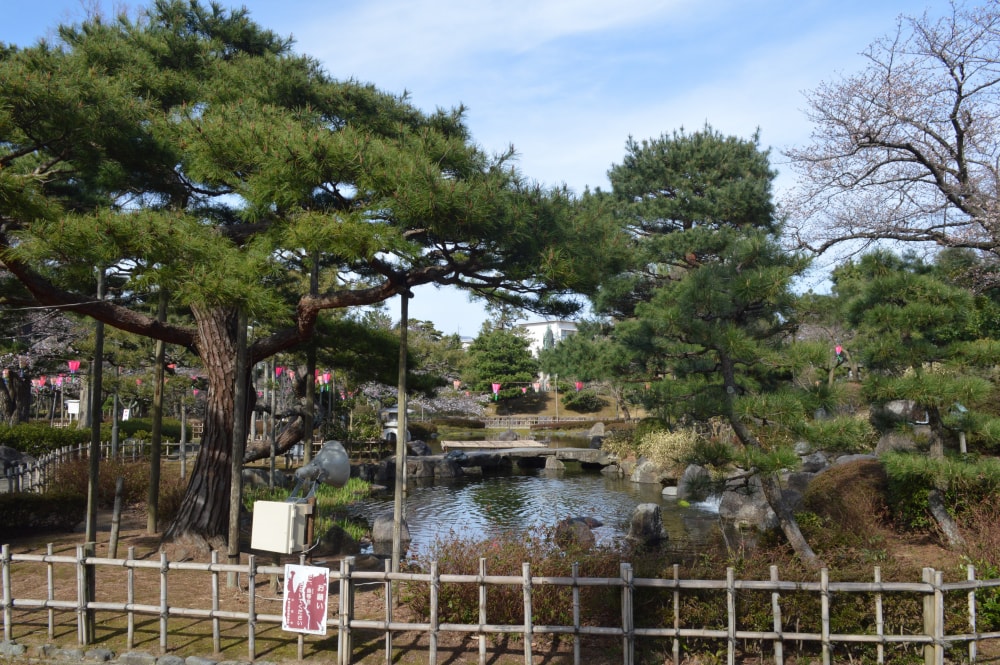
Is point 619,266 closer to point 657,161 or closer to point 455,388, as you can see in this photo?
point 657,161

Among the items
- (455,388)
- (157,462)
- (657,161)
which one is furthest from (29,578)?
(455,388)

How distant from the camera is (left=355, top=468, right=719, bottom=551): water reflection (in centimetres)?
1335

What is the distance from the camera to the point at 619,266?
25.6 ft

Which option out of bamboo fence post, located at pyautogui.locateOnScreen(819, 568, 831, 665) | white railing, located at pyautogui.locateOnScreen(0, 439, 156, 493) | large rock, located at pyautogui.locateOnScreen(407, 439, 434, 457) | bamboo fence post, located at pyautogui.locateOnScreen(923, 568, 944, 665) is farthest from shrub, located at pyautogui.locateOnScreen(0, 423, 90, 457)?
bamboo fence post, located at pyautogui.locateOnScreen(923, 568, 944, 665)

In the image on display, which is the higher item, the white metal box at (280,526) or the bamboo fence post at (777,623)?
the white metal box at (280,526)

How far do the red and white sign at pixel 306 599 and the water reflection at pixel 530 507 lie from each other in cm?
557

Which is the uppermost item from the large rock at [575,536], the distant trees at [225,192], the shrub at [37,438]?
the distant trees at [225,192]

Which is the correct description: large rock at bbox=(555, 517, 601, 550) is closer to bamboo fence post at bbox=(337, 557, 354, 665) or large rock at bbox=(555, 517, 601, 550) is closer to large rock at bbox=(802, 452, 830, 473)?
bamboo fence post at bbox=(337, 557, 354, 665)

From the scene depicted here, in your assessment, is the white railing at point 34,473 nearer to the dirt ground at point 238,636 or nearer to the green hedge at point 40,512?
the green hedge at point 40,512

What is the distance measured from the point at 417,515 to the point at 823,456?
35.2ft

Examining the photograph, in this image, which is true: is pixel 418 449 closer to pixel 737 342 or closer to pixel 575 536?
pixel 575 536

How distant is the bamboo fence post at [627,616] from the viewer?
534 centimetres

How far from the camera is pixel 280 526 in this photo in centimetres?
586

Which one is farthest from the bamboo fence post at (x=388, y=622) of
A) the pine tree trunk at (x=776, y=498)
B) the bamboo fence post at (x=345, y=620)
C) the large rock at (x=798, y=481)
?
the large rock at (x=798, y=481)
